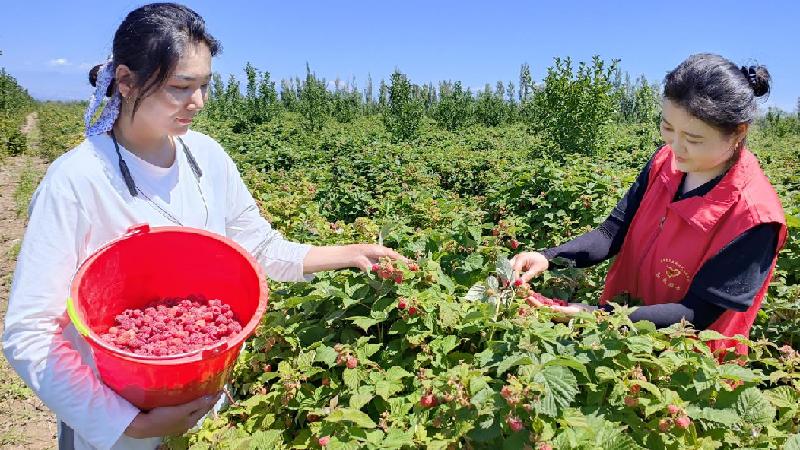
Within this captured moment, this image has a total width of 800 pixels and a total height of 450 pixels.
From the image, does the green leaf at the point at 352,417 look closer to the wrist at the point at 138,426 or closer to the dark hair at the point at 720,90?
the wrist at the point at 138,426

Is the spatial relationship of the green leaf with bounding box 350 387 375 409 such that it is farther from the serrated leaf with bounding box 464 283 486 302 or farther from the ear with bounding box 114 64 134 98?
the ear with bounding box 114 64 134 98

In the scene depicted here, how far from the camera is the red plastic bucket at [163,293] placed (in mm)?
1382

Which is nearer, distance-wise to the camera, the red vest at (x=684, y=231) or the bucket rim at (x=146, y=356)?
the bucket rim at (x=146, y=356)

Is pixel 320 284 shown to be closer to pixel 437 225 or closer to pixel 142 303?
pixel 142 303

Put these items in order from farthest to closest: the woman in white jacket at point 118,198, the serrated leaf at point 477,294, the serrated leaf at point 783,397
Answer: the serrated leaf at point 477,294 → the serrated leaf at point 783,397 → the woman in white jacket at point 118,198

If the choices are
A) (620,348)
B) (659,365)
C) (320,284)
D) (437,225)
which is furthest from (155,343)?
(437,225)

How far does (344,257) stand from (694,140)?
140cm

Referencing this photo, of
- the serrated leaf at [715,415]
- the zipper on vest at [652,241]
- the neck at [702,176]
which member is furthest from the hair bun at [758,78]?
the serrated leaf at [715,415]

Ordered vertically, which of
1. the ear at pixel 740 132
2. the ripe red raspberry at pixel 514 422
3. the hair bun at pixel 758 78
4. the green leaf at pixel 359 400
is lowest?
the green leaf at pixel 359 400

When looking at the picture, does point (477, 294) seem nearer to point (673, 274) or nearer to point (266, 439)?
point (673, 274)

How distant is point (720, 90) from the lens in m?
1.83

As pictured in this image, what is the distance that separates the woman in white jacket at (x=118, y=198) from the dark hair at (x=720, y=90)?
167cm

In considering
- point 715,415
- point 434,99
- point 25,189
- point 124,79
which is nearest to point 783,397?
point 715,415

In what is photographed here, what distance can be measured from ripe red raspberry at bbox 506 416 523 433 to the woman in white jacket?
2.94 feet
